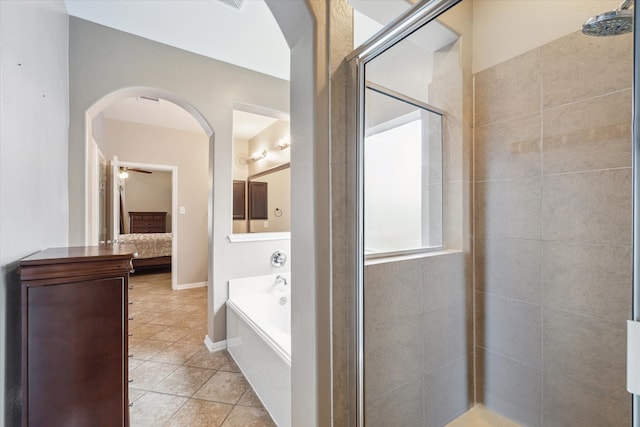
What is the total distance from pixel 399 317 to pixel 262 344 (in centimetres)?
93

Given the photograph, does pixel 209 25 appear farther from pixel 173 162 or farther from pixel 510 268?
pixel 173 162

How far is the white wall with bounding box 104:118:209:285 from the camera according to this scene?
14.7ft

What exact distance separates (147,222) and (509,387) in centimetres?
830

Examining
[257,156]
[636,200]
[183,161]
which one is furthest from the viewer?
[257,156]

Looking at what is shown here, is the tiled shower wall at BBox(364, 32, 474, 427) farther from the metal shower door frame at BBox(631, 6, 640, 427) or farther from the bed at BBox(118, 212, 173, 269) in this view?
the bed at BBox(118, 212, 173, 269)

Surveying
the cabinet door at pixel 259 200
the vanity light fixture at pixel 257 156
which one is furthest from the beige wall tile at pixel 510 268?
the vanity light fixture at pixel 257 156

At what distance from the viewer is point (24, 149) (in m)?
1.14

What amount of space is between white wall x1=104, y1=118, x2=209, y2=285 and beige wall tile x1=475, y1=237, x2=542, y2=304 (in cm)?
451

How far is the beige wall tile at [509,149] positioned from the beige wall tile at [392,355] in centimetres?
92

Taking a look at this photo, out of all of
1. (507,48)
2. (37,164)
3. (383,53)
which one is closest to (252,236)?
(37,164)

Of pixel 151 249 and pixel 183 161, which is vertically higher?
pixel 183 161

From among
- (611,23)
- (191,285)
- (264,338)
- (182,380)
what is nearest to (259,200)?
(191,285)

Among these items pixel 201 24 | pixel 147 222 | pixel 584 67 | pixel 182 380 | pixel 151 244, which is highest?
pixel 201 24

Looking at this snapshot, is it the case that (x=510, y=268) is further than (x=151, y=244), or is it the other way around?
(x=151, y=244)
